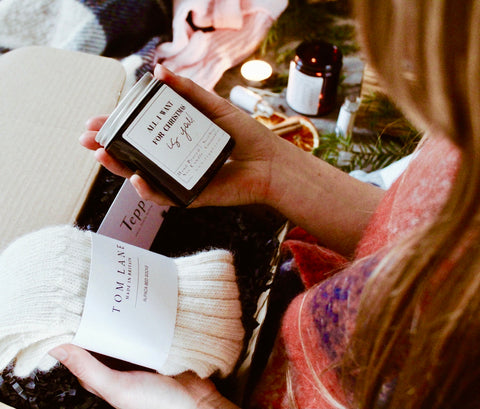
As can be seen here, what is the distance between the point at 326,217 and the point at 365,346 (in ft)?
1.03

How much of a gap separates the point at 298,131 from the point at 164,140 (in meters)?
0.46

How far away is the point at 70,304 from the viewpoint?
1.38 feet

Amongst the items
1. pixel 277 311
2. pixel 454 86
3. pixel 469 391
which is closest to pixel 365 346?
pixel 469 391

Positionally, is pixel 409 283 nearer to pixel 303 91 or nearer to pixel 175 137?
pixel 175 137

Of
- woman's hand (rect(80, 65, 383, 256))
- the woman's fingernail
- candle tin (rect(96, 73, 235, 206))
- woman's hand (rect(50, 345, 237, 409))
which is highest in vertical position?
candle tin (rect(96, 73, 235, 206))

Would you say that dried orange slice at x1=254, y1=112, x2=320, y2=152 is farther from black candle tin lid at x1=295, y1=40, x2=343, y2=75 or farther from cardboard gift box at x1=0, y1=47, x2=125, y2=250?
cardboard gift box at x1=0, y1=47, x2=125, y2=250

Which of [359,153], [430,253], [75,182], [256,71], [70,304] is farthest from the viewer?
[256,71]

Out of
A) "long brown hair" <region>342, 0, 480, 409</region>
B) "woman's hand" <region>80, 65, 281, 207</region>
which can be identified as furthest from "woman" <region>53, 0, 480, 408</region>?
"woman's hand" <region>80, 65, 281, 207</region>

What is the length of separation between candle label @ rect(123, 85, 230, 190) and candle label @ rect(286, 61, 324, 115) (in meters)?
0.44

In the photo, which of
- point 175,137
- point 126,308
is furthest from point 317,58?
point 126,308

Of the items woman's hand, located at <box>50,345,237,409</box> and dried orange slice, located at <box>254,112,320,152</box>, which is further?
dried orange slice, located at <box>254,112,320,152</box>

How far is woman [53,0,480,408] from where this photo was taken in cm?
28

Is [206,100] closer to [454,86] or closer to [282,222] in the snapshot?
[282,222]

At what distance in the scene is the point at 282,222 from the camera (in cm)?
69
